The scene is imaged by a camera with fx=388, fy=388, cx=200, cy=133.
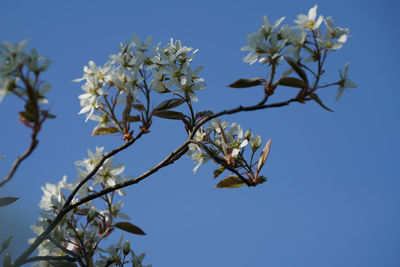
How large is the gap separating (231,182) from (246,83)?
433 millimetres

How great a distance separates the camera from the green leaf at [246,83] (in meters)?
A: 1.30

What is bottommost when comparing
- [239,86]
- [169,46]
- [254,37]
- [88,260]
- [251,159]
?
[88,260]

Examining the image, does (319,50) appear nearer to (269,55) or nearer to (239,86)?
(269,55)

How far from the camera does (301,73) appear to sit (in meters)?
1.26

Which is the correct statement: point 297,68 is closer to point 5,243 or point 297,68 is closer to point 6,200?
point 6,200

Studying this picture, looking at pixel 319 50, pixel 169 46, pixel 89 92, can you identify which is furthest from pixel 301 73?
pixel 89 92

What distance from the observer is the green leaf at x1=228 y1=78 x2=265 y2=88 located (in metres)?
1.30

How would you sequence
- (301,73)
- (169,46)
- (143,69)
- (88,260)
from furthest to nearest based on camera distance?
(169,46) < (88,260) < (143,69) < (301,73)

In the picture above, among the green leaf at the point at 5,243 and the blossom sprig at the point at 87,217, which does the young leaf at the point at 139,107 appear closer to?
the blossom sprig at the point at 87,217

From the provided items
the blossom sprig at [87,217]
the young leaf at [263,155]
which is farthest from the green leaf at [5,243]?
the young leaf at [263,155]

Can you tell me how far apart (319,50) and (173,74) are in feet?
1.90

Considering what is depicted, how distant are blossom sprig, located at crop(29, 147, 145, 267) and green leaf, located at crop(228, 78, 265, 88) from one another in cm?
55

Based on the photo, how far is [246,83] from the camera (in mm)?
1324

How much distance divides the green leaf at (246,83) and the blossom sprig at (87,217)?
55 cm
